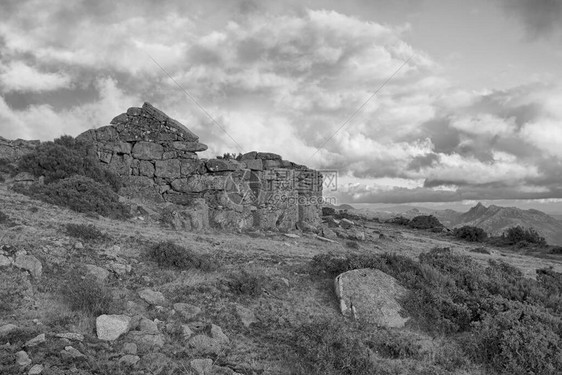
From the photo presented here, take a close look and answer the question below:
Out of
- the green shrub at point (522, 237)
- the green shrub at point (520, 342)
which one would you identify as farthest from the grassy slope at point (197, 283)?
the green shrub at point (522, 237)

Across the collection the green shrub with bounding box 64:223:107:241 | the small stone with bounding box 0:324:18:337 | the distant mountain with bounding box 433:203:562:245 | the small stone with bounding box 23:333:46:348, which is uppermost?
the green shrub with bounding box 64:223:107:241

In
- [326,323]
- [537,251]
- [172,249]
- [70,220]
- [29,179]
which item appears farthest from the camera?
[537,251]

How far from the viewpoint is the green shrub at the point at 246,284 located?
8141mm

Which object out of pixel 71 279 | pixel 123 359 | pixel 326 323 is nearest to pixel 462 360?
pixel 326 323

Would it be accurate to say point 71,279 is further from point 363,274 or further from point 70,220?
point 363,274

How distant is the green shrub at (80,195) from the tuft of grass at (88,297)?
7.46 metres

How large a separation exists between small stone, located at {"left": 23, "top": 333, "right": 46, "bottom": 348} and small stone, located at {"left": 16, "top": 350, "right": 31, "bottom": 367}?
7.6 inches

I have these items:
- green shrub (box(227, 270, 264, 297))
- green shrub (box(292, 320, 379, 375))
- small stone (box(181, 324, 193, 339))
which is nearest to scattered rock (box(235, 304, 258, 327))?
green shrub (box(227, 270, 264, 297))

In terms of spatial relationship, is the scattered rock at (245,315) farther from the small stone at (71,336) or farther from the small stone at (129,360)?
the small stone at (71,336)

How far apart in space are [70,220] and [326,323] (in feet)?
29.3

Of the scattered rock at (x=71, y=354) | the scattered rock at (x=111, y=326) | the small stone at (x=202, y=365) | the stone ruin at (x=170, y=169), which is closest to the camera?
the scattered rock at (x=71, y=354)

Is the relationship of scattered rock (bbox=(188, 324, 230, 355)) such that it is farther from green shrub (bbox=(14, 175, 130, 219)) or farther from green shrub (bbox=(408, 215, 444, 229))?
green shrub (bbox=(408, 215, 444, 229))

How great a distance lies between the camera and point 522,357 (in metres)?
6.16

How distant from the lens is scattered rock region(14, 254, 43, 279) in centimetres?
729
